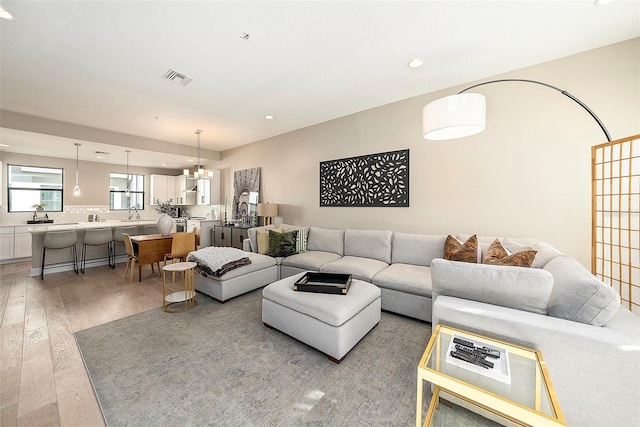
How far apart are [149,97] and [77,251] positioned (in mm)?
3773

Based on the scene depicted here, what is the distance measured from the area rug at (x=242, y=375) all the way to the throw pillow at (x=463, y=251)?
82 centimetres

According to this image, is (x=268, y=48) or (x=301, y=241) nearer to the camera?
(x=268, y=48)

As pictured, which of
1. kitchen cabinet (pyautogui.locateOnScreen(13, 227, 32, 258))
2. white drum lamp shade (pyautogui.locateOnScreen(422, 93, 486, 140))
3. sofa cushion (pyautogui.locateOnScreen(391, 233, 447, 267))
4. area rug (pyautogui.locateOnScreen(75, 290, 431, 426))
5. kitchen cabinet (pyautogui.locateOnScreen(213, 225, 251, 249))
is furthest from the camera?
kitchen cabinet (pyautogui.locateOnScreen(213, 225, 251, 249))

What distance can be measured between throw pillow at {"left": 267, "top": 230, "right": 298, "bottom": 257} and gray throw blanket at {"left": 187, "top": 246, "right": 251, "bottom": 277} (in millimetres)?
535

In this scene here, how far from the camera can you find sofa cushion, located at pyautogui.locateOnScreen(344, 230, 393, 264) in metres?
3.43

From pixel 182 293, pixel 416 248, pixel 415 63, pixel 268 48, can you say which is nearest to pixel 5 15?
pixel 268 48

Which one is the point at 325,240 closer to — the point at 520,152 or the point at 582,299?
the point at 520,152

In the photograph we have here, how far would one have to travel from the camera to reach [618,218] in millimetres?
2160

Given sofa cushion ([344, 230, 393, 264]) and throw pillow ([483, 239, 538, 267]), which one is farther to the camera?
sofa cushion ([344, 230, 393, 264])

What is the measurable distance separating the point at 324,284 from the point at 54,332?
111 inches

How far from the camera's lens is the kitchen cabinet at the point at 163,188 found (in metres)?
7.32

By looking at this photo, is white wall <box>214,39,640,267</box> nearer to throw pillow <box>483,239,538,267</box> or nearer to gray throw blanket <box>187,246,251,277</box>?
throw pillow <box>483,239,538,267</box>

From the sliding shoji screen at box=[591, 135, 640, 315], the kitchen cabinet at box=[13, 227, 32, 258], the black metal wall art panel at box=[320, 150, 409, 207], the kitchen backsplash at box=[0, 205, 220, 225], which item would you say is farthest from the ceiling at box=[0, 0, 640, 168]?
the kitchen backsplash at box=[0, 205, 220, 225]

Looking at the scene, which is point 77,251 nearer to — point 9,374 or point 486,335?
point 9,374
